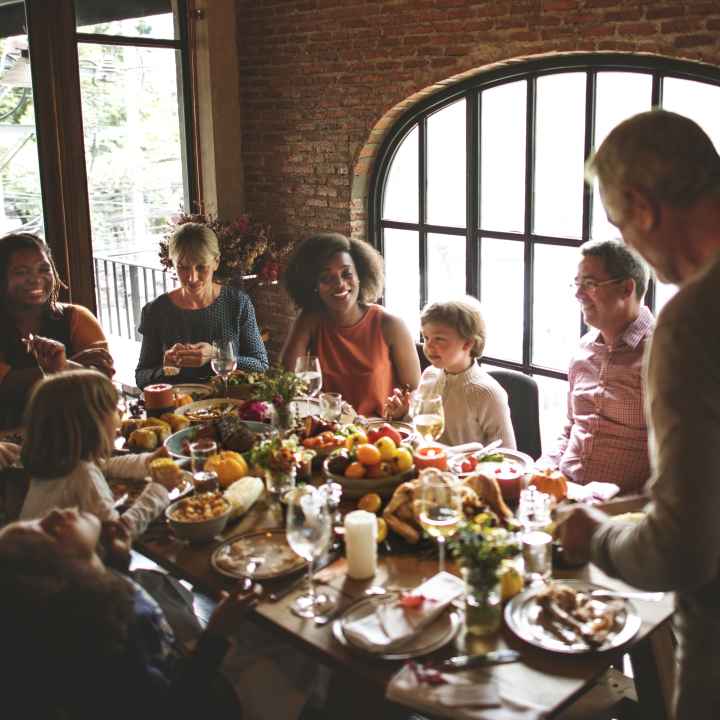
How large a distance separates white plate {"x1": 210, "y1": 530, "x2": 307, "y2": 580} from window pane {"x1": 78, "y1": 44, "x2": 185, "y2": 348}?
144 inches

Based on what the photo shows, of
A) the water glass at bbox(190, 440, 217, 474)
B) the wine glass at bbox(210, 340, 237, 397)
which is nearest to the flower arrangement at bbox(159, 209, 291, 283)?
the wine glass at bbox(210, 340, 237, 397)

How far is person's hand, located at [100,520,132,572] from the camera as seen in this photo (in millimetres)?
1984

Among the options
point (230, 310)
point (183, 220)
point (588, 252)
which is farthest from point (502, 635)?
point (183, 220)

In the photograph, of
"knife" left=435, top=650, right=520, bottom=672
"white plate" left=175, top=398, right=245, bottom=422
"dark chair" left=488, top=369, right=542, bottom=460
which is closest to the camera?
"knife" left=435, top=650, right=520, bottom=672

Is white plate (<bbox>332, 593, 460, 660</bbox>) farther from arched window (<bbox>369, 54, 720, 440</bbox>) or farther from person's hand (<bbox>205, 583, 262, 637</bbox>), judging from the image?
arched window (<bbox>369, 54, 720, 440</bbox>)

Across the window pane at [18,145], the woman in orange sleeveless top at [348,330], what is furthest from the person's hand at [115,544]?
the window pane at [18,145]

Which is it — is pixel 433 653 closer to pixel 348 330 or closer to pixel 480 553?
pixel 480 553

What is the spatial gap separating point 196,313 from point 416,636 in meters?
2.47

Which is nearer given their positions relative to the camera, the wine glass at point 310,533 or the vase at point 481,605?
the vase at point 481,605

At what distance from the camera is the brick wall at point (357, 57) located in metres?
3.79

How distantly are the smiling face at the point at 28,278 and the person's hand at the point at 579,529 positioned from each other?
2235mm

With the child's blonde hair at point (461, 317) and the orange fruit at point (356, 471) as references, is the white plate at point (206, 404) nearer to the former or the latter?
A: the child's blonde hair at point (461, 317)

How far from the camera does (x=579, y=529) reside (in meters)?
1.60

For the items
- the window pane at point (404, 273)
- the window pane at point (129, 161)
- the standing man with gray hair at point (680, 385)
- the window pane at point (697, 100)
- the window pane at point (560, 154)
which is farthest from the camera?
the window pane at point (129, 161)
